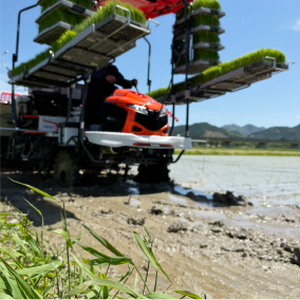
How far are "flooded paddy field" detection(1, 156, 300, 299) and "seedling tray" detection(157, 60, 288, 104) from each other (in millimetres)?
2467

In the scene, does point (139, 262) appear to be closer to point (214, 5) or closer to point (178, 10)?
point (214, 5)

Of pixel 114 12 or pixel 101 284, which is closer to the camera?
pixel 101 284

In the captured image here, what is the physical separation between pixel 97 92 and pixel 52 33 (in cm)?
160

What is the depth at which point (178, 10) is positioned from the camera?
827 centimetres

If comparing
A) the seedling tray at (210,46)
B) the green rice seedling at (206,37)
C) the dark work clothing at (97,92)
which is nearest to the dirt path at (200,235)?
the dark work clothing at (97,92)

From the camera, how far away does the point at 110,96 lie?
20.2 feet

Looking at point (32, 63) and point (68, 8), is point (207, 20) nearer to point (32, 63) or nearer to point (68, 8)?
point (68, 8)

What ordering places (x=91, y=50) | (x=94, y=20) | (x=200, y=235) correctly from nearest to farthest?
(x=200, y=235)
(x=94, y=20)
(x=91, y=50)

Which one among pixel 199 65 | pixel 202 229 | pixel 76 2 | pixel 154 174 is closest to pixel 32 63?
pixel 76 2

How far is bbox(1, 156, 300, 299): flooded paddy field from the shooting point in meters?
2.25

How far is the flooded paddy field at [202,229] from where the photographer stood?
2.25 metres

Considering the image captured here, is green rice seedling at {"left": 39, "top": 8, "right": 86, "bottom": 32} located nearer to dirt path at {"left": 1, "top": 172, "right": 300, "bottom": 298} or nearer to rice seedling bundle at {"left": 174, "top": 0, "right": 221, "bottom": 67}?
rice seedling bundle at {"left": 174, "top": 0, "right": 221, "bottom": 67}

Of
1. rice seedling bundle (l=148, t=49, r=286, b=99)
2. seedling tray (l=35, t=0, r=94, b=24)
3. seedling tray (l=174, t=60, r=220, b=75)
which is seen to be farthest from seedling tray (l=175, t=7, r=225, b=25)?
seedling tray (l=35, t=0, r=94, b=24)

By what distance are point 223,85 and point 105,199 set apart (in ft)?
13.2
